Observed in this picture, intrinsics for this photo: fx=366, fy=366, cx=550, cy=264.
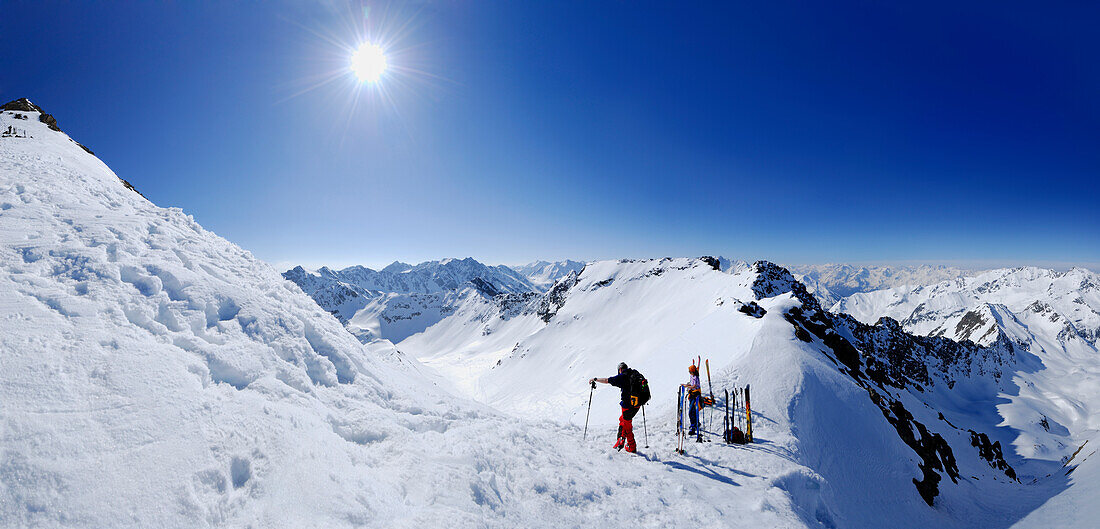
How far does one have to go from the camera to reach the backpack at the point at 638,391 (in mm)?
11023

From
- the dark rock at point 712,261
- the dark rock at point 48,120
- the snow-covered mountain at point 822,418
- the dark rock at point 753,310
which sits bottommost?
the snow-covered mountain at point 822,418

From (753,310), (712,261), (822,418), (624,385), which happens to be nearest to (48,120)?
(624,385)

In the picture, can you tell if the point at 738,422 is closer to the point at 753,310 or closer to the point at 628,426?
the point at 628,426

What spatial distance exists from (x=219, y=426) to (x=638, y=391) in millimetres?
9650

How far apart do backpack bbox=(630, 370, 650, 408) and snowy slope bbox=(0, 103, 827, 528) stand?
63.3 inches

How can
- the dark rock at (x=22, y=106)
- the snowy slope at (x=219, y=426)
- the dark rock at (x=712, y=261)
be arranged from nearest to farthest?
1. the snowy slope at (x=219, y=426)
2. the dark rock at (x=22, y=106)
3. the dark rock at (x=712, y=261)

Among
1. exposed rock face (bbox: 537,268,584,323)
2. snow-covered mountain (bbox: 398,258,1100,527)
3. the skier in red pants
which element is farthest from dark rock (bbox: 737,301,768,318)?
exposed rock face (bbox: 537,268,584,323)

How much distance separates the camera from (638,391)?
1117cm

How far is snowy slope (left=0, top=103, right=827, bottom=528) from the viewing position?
4.36m

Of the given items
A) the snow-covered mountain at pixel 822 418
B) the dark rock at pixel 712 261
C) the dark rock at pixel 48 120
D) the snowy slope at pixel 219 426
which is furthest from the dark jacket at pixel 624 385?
the dark rock at pixel 712 261

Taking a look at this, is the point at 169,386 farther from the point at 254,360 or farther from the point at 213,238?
the point at 213,238

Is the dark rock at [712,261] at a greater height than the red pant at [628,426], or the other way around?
the dark rock at [712,261]

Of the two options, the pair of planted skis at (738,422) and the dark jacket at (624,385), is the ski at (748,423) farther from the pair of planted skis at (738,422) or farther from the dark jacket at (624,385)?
the dark jacket at (624,385)

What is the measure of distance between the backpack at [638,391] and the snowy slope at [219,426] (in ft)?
5.28
